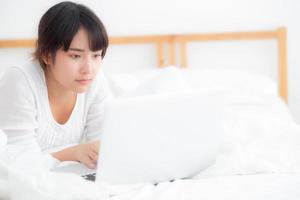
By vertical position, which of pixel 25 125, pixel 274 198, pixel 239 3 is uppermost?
pixel 239 3

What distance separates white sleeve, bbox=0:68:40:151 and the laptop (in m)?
0.35

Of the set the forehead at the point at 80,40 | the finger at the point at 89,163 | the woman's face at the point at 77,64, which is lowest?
the finger at the point at 89,163

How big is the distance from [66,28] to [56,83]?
8.3 inches

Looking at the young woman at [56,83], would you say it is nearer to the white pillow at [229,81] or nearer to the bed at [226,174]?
the bed at [226,174]

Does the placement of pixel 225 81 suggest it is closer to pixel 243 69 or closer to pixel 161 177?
pixel 243 69

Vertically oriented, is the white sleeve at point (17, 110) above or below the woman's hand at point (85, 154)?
above

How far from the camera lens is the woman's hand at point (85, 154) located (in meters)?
1.02

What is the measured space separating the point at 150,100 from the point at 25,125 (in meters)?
0.44

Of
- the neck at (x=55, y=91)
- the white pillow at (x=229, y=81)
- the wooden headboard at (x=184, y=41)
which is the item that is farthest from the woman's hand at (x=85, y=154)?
the wooden headboard at (x=184, y=41)

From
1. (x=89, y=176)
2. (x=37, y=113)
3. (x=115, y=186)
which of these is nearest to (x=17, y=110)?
(x=37, y=113)

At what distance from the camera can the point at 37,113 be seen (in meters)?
1.21

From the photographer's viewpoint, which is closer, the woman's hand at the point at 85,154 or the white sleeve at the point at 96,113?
the woman's hand at the point at 85,154

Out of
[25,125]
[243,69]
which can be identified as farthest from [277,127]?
[243,69]

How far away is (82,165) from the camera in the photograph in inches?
41.3
